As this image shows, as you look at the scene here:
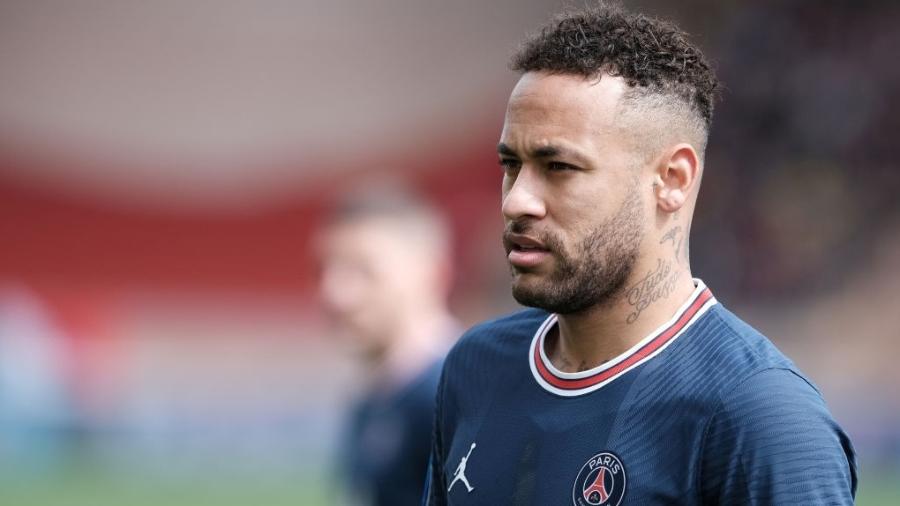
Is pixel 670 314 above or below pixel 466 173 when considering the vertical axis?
below

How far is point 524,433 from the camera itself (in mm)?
2562

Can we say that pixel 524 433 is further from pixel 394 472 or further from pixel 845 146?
pixel 845 146

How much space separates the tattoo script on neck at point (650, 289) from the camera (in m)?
2.54

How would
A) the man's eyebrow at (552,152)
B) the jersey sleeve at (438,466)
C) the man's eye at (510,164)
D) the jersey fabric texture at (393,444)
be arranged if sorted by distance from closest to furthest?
1. the man's eyebrow at (552,152)
2. the man's eye at (510,164)
3. the jersey sleeve at (438,466)
4. the jersey fabric texture at (393,444)

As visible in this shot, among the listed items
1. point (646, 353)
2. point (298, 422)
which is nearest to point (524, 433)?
point (646, 353)

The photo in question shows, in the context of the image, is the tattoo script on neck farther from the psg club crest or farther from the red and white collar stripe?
the psg club crest

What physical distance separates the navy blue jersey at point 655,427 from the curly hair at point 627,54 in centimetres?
Answer: 40

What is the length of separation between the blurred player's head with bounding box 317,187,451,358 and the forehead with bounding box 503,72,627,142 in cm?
221

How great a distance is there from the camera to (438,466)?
2.92 m

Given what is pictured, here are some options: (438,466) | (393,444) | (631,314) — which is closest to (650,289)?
(631,314)

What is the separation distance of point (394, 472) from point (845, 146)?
12.0 m

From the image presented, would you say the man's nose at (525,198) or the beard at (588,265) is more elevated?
the man's nose at (525,198)

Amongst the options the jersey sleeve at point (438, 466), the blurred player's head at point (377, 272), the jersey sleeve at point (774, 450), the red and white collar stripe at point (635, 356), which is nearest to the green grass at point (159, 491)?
the blurred player's head at point (377, 272)

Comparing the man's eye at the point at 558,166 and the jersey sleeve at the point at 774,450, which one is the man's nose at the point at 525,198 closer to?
the man's eye at the point at 558,166
